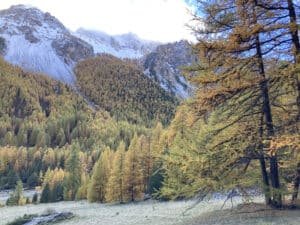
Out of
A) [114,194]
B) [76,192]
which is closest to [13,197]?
[76,192]

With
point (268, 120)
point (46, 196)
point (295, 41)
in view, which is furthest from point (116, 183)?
point (295, 41)

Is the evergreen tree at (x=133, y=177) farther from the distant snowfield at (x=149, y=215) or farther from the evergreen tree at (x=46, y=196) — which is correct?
the evergreen tree at (x=46, y=196)

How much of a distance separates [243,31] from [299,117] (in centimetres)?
407

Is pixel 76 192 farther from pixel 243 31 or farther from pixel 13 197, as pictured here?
pixel 243 31

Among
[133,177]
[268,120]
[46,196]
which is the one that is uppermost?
[268,120]

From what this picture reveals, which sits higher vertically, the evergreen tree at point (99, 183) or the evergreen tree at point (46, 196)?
the evergreen tree at point (99, 183)

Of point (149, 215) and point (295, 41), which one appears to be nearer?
point (295, 41)

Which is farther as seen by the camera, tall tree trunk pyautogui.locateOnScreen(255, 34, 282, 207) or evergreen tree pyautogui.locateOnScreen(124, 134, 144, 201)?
evergreen tree pyautogui.locateOnScreen(124, 134, 144, 201)

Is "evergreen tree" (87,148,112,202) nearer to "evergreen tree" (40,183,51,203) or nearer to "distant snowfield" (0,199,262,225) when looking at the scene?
"evergreen tree" (40,183,51,203)

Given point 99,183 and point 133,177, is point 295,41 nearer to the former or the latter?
point 133,177

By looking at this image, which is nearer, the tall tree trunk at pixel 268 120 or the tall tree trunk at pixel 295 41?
the tall tree trunk at pixel 295 41

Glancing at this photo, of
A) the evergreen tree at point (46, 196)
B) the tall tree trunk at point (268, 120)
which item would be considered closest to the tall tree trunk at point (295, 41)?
the tall tree trunk at point (268, 120)

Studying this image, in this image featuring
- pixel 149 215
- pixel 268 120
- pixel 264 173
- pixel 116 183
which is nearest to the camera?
A: pixel 268 120

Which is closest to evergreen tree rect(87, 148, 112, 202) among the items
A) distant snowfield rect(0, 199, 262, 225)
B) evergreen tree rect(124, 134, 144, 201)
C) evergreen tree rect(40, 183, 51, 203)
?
evergreen tree rect(124, 134, 144, 201)
